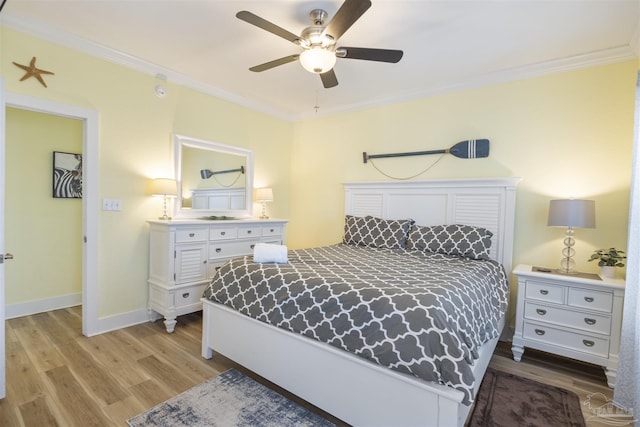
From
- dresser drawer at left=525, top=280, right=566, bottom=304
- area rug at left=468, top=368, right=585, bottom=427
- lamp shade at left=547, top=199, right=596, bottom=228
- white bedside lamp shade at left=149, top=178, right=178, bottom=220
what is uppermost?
white bedside lamp shade at left=149, top=178, right=178, bottom=220

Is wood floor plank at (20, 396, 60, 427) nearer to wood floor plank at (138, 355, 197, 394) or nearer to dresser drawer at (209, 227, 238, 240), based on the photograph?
wood floor plank at (138, 355, 197, 394)

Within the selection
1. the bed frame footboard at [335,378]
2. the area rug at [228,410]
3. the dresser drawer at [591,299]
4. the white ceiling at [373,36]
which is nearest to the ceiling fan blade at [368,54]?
the white ceiling at [373,36]

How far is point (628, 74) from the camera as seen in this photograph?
2.52 m

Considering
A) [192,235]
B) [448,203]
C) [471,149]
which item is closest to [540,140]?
[471,149]

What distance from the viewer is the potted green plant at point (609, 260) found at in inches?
92.8

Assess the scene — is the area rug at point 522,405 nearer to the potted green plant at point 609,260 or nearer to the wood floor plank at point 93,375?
the potted green plant at point 609,260

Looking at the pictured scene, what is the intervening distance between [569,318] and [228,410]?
2538 mm

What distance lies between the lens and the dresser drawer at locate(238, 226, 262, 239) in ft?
11.5

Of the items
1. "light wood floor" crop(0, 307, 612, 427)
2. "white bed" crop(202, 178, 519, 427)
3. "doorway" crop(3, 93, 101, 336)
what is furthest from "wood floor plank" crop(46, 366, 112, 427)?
"white bed" crop(202, 178, 519, 427)

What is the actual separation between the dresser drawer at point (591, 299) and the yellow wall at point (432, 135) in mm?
493

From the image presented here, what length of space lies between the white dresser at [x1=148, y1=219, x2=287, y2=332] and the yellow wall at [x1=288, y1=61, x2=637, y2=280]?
2.00m

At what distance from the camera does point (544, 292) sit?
97.0 inches

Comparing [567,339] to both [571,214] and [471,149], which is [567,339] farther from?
[471,149]

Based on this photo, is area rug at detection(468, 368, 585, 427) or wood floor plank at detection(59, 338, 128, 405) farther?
wood floor plank at detection(59, 338, 128, 405)
